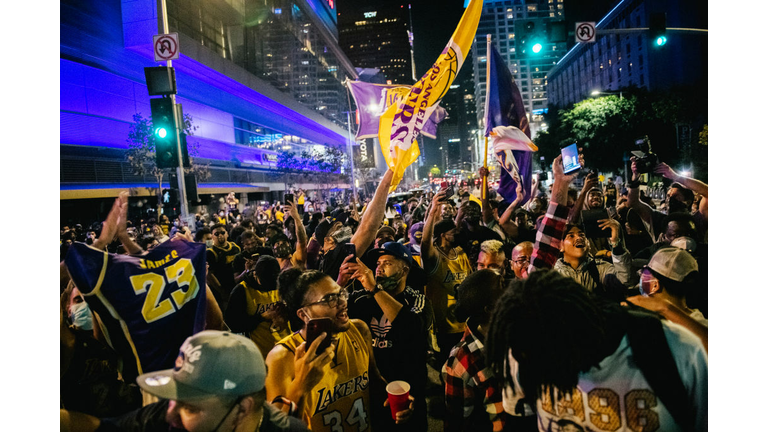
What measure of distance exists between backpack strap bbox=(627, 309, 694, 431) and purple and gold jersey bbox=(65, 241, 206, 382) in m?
2.67

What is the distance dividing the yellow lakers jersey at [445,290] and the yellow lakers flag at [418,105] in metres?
1.31

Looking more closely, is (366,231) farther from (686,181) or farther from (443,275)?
(686,181)

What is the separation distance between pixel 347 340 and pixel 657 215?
631 centimetres

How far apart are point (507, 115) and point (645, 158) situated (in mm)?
2670

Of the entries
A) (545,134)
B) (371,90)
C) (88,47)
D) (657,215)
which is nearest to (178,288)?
(371,90)

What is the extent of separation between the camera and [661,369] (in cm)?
171

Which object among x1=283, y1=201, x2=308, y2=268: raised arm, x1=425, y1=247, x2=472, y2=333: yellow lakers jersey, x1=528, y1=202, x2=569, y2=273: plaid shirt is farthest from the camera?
x1=283, y1=201, x2=308, y2=268: raised arm

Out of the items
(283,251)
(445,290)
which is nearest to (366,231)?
(445,290)

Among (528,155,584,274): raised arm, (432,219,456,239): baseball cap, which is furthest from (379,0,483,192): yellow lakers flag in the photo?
(528,155,584,274): raised arm

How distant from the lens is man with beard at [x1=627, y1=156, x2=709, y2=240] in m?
4.70

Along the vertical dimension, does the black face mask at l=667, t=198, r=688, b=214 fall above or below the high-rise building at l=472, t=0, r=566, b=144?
below

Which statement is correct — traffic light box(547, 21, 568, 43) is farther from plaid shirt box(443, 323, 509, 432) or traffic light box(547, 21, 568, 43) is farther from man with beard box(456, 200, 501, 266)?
plaid shirt box(443, 323, 509, 432)

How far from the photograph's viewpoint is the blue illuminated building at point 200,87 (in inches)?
799

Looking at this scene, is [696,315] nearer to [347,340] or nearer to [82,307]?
[347,340]
